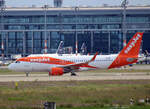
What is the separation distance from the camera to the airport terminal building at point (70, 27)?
14762 cm

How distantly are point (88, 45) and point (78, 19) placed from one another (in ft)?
29.3

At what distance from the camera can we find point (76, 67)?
6309cm

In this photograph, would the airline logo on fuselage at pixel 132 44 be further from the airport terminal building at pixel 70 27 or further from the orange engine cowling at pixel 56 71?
the airport terminal building at pixel 70 27

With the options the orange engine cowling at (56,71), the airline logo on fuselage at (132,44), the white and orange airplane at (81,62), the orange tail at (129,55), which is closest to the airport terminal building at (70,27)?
the white and orange airplane at (81,62)

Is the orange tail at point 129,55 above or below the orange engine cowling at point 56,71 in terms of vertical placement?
above

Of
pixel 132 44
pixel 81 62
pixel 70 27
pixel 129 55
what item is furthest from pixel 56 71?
pixel 70 27

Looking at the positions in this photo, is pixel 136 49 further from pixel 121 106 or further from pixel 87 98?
pixel 121 106

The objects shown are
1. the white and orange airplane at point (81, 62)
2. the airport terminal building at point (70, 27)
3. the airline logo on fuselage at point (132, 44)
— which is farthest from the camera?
the airport terminal building at point (70, 27)

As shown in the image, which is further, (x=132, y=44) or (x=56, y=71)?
(x=132, y=44)

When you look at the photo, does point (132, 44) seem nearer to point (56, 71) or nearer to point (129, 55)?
point (129, 55)

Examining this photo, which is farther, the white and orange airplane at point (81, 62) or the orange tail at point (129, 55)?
the white and orange airplane at point (81, 62)

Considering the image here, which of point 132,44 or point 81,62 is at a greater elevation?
point 132,44

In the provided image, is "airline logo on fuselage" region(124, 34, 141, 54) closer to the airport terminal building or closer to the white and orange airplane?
the white and orange airplane

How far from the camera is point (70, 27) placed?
497ft
